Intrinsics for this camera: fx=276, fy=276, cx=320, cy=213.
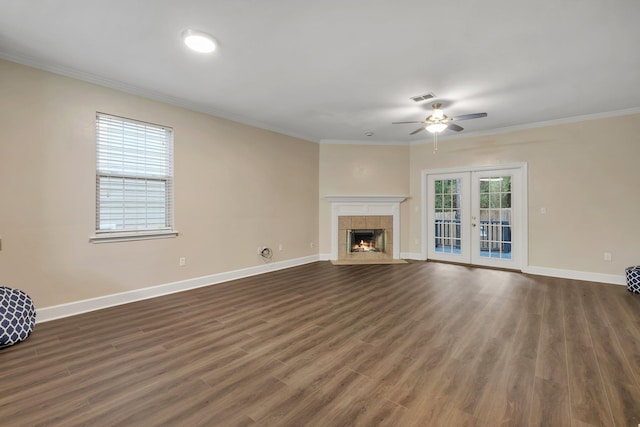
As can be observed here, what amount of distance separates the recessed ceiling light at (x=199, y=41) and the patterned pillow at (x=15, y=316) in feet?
9.43

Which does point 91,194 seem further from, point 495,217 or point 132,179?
point 495,217

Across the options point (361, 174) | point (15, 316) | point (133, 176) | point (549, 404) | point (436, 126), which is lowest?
point (549, 404)

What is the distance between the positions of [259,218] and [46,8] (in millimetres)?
3566

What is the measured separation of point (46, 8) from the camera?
7.13 ft

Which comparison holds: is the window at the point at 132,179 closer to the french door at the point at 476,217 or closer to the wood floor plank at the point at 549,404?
the wood floor plank at the point at 549,404

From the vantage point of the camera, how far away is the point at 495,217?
5.63m

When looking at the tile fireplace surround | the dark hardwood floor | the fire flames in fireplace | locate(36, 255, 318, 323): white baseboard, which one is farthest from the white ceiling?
the fire flames in fireplace

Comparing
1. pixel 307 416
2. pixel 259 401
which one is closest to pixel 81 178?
pixel 259 401

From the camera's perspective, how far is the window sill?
3.33 m

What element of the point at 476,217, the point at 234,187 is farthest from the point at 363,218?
the point at 234,187

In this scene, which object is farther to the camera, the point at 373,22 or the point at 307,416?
the point at 373,22

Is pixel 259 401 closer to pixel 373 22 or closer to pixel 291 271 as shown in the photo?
pixel 373 22

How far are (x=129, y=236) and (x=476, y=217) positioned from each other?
620 centimetres

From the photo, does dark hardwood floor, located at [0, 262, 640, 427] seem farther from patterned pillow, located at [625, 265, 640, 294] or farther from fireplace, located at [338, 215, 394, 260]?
fireplace, located at [338, 215, 394, 260]
